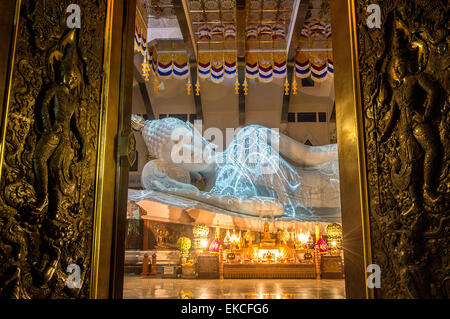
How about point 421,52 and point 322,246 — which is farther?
point 322,246

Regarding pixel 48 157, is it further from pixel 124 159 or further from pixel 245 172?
pixel 245 172

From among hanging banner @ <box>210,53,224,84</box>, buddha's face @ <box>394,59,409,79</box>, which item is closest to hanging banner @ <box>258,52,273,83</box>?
hanging banner @ <box>210,53,224,84</box>

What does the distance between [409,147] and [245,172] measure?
747 cm

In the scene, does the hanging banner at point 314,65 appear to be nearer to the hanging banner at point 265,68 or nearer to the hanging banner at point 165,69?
the hanging banner at point 265,68

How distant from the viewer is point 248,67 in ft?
29.2

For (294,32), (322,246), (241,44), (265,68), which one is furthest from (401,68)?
(265,68)

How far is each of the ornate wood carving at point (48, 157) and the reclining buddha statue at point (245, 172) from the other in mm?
6078

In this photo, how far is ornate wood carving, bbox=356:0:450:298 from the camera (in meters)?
1.82

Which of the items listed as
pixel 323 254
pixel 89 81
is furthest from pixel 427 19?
pixel 323 254

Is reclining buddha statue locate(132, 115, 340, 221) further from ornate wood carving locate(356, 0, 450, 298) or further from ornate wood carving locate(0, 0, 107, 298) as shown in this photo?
ornate wood carving locate(356, 0, 450, 298)

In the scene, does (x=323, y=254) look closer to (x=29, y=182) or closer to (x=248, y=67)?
(x=248, y=67)

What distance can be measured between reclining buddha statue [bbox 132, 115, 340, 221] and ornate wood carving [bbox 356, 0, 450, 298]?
630 cm

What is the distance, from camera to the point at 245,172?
9.40 meters
